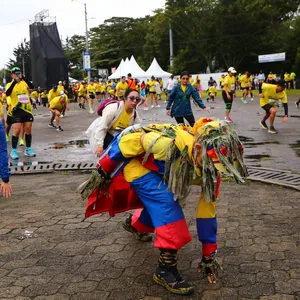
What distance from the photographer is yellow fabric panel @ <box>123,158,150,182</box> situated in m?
3.70

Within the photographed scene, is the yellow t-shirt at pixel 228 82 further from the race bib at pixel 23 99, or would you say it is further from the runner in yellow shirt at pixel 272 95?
the race bib at pixel 23 99

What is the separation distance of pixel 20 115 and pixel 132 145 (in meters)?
7.02

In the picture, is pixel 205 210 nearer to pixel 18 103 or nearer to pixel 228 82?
pixel 18 103

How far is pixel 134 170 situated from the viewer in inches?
147

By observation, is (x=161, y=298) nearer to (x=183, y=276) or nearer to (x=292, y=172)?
(x=183, y=276)

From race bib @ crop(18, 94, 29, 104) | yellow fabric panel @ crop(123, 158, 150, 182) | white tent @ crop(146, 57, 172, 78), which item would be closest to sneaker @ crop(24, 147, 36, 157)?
race bib @ crop(18, 94, 29, 104)

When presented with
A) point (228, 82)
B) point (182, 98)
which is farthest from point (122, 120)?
point (228, 82)

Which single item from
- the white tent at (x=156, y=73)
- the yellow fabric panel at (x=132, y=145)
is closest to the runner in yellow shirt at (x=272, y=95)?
the yellow fabric panel at (x=132, y=145)

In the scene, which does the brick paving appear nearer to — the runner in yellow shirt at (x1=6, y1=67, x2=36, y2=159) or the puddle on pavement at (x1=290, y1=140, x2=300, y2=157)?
the puddle on pavement at (x1=290, y1=140, x2=300, y2=157)

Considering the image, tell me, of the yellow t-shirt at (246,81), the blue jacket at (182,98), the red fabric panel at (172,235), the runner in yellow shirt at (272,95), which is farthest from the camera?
the yellow t-shirt at (246,81)

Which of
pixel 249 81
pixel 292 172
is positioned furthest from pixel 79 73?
pixel 292 172

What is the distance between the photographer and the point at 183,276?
12.7 ft

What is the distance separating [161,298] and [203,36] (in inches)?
2091

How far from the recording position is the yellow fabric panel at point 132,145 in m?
3.63
